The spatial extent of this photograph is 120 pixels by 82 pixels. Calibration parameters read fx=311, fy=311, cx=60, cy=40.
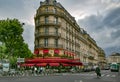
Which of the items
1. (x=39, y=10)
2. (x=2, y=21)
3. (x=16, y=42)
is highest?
(x=39, y=10)

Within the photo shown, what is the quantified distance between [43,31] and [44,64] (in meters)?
9.92

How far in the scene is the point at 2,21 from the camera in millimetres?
62625

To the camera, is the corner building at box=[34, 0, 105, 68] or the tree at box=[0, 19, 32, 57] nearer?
the tree at box=[0, 19, 32, 57]

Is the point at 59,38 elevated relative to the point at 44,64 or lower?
elevated

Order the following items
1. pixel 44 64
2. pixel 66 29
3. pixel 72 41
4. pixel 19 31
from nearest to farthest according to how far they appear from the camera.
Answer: pixel 19 31
pixel 44 64
pixel 66 29
pixel 72 41

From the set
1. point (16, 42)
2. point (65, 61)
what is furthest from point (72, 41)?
point (16, 42)

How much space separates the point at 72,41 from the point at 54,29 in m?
15.1

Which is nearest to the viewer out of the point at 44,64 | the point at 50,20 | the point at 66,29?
the point at 44,64

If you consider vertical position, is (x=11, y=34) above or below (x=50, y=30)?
below

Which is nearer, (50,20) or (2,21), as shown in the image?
(2,21)

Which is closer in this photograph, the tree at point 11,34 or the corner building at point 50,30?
the tree at point 11,34

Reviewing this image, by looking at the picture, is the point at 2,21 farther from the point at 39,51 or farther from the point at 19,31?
the point at 39,51

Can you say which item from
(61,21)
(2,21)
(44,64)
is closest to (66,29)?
(61,21)

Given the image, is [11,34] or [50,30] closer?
[11,34]
